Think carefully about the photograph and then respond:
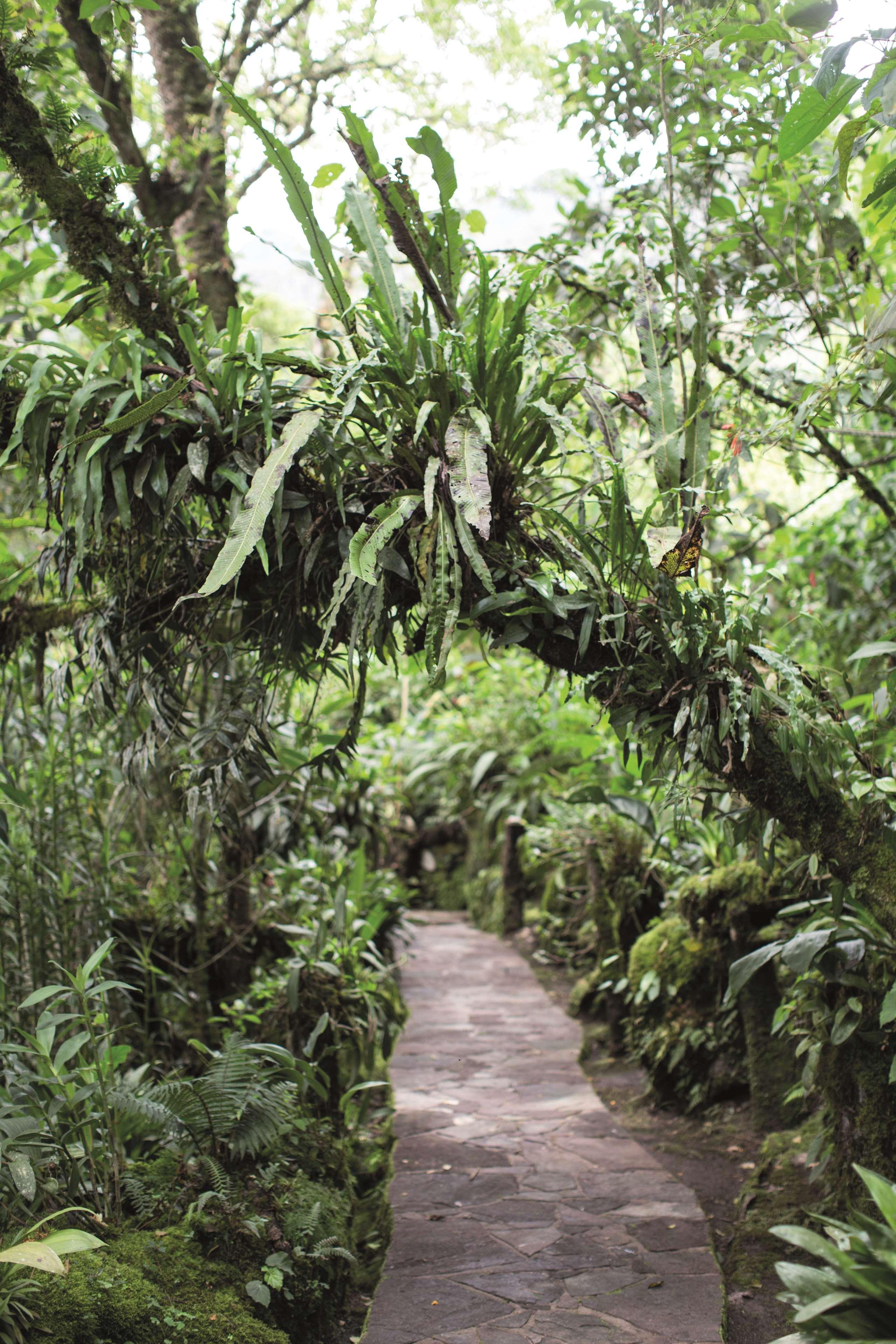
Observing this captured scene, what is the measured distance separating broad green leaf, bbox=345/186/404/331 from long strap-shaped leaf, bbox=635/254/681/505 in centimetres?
71

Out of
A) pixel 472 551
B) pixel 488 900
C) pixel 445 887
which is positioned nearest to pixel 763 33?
pixel 472 551

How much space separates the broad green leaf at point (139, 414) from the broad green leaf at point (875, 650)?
69.8 inches

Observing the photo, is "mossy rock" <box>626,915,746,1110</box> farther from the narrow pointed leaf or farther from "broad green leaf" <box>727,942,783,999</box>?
the narrow pointed leaf

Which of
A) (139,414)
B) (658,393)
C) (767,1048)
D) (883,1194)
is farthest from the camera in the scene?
(767,1048)

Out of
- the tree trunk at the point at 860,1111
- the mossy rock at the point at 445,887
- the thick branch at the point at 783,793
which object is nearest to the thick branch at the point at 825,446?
the thick branch at the point at 783,793

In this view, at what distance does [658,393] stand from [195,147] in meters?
3.00

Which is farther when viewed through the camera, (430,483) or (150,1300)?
(430,483)

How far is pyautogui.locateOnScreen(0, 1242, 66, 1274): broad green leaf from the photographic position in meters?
1.60

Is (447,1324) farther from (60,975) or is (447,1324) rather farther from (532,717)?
(532,717)

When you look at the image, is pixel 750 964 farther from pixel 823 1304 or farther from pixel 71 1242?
pixel 71 1242

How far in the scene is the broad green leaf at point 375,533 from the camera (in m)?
1.95

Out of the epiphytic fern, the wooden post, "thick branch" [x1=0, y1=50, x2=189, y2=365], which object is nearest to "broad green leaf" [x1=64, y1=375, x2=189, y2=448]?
"thick branch" [x1=0, y1=50, x2=189, y2=365]

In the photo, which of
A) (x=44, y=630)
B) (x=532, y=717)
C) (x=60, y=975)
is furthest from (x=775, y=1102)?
(x=532, y=717)

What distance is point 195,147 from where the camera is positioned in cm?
429
